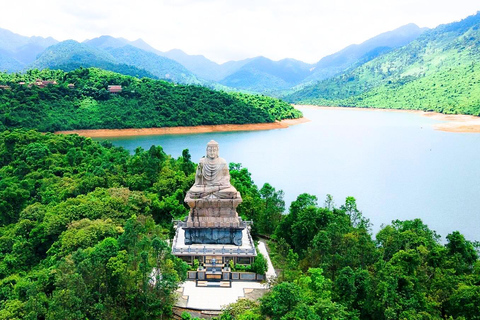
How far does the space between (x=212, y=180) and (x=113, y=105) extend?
205ft

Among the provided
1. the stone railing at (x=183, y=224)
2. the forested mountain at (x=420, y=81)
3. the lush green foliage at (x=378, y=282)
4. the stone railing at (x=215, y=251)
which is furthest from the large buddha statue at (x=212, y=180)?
the forested mountain at (x=420, y=81)

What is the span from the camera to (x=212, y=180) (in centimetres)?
2056

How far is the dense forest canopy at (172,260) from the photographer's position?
1366 cm

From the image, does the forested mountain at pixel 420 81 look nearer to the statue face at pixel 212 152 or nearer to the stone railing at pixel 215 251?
the statue face at pixel 212 152

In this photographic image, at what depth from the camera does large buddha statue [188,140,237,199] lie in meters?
20.2

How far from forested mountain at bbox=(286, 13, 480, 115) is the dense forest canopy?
274ft

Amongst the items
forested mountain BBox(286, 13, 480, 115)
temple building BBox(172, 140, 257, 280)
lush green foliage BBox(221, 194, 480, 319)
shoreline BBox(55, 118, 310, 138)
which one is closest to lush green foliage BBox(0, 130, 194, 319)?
temple building BBox(172, 140, 257, 280)

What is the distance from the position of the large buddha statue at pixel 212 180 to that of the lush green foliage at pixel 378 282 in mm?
4779

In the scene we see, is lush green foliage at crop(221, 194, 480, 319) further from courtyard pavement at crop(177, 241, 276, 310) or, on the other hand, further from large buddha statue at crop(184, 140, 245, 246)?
large buddha statue at crop(184, 140, 245, 246)

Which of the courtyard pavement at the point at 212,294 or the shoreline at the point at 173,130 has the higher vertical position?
the shoreline at the point at 173,130

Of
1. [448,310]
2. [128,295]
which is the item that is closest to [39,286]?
[128,295]

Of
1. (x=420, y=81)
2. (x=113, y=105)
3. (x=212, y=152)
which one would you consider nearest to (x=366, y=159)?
(x=212, y=152)

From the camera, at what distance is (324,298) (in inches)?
552

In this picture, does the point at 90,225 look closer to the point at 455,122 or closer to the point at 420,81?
the point at 455,122
